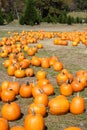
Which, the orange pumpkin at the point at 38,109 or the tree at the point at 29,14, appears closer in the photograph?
the orange pumpkin at the point at 38,109

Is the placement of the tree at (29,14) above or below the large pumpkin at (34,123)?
below

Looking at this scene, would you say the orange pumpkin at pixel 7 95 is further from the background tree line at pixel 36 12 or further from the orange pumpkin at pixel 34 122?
the background tree line at pixel 36 12

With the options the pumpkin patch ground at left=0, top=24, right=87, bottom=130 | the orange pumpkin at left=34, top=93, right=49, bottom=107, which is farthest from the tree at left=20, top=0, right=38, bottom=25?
the orange pumpkin at left=34, top=93, right=49, bottom=107

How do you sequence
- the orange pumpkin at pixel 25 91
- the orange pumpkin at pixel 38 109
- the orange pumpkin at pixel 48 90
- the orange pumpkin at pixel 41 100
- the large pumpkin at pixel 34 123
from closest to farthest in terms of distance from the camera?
the large pumpkin at pixel 34 123 < the orange pumpkin at pixel 38 109 < the orange pumpkin at pixel 41 100 < the orange pumpkin at pixel 25 91 < the orange pumpkin at pixel 48 90

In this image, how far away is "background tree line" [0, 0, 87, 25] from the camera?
37.5 meters

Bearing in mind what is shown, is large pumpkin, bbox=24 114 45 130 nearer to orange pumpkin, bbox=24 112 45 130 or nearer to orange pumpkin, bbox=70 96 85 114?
orange pumpkin, bbox=24 112 45 130

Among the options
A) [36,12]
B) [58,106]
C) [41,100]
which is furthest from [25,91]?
[36,12]

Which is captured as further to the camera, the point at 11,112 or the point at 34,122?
the point at 11,112

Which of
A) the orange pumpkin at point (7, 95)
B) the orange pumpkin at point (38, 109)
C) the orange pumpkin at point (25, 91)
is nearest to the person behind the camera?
the orange pumpkin at point (38, 109)

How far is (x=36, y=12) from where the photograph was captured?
38750 millimetres

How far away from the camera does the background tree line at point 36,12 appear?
123 ft

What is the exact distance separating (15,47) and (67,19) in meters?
25.9

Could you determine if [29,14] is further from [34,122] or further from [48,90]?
[34,122]

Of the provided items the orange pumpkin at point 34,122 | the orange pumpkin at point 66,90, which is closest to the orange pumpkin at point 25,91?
the orange pumpkin at point 66,90
